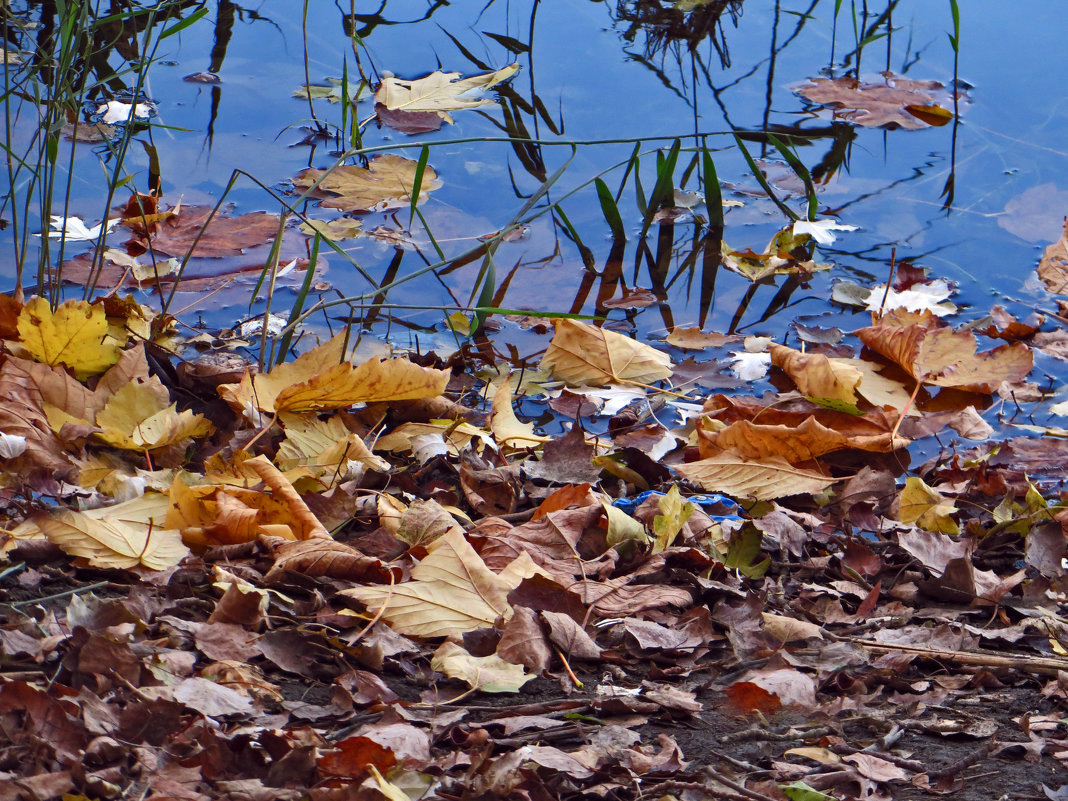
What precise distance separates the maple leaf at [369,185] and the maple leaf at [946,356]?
1519mm

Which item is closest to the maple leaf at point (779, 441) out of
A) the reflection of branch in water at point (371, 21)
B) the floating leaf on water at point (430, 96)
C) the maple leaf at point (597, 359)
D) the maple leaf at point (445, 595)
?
the maple leaf at point (597, 359)

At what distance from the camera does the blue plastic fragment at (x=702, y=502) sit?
1.84 metres

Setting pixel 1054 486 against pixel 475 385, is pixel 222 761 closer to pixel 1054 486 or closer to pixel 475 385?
pixel 475 385

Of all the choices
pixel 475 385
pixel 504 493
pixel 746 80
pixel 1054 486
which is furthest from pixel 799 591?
pixel 746 80

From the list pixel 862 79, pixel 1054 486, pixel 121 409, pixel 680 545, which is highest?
pixel 862 79

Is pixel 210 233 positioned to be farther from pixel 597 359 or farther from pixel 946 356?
pixel 946 356

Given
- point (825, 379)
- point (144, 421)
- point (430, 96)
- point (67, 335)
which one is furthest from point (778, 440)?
point (430, 96)

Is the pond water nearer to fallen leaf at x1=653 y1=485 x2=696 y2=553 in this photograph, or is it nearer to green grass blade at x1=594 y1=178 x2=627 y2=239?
green grass blade at x1=594 y1=178 x2=627 y2=239

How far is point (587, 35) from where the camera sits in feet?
13.7

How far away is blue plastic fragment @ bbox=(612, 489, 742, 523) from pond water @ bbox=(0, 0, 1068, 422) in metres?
0.87

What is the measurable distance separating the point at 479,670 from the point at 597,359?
131cm

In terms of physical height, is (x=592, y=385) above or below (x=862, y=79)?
below

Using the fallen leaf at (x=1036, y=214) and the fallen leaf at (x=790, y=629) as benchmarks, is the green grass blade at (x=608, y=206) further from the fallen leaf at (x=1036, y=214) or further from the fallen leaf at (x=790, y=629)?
the fallen leaf at (x=1036, y=214)

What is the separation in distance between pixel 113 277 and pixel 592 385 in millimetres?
1365
